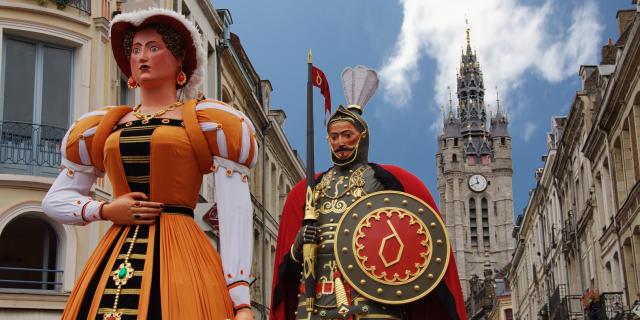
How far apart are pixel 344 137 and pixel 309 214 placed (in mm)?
893

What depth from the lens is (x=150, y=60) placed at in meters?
5.34

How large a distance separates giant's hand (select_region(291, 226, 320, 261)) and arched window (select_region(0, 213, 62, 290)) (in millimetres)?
10712

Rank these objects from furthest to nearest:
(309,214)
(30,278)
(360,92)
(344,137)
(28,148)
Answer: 1. (28,148)
2. (30,278)
3. (360,92)
4. (344,137)
5. (309,214)

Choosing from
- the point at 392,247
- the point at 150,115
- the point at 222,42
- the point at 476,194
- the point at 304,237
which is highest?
the point at 476,194

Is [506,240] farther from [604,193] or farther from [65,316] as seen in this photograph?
[65,316]

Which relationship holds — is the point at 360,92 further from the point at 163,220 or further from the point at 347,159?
the point at 163,220

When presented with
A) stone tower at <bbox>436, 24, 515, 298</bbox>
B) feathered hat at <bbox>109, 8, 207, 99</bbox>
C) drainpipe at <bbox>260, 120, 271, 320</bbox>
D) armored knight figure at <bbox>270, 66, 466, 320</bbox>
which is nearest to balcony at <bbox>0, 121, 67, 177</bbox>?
armored knight figure at <bbox>270, 66, 466, 320</bbox>

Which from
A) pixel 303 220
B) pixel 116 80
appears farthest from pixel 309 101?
pixel 116 80

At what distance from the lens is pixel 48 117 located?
18375mm

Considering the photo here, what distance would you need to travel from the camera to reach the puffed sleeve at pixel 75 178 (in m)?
5.28

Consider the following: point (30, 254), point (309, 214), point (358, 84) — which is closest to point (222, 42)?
point (30, 254)

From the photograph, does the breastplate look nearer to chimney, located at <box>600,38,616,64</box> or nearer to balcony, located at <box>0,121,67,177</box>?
balcony, located at <box>0,121,67,177</box>

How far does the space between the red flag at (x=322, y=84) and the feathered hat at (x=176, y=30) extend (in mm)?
2647

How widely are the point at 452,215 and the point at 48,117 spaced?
414 feet
